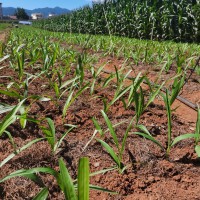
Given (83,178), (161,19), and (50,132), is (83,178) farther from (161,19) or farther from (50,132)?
(161,19)

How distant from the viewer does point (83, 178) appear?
736mm

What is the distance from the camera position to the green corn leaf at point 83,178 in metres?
0.73

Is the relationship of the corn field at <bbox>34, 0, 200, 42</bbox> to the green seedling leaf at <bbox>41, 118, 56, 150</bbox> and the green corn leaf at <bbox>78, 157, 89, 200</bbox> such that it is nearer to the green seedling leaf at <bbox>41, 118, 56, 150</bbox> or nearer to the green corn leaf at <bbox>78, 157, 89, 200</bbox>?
the green seedling leaf at <bbox>41, 118, 56, 150</bbox>

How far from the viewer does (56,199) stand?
1145mm

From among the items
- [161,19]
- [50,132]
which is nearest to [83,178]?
[50,132]

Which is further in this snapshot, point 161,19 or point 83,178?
point 161,19

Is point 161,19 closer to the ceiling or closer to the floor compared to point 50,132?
closer to the ceiling

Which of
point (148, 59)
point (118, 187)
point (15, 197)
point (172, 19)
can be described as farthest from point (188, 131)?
point (172, 19)

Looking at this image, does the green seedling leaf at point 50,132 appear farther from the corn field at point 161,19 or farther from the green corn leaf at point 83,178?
the corn field at point 161,19

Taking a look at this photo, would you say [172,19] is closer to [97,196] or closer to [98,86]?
[98,86]

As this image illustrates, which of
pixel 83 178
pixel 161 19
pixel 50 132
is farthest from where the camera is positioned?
pixel 161 19

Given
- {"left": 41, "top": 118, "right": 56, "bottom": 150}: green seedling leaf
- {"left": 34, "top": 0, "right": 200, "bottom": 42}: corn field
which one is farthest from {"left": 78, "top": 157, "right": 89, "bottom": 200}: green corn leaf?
{"left": 34, "top": 0, "right": 200, "bottom": 42}: corn field

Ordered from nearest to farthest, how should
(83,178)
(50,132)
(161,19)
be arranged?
1. (83,178)
2. (50,132)
3. (161,19)

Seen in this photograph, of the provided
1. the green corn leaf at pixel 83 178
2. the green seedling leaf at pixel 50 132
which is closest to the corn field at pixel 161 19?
the green seedling leaf at pixel 50 132
